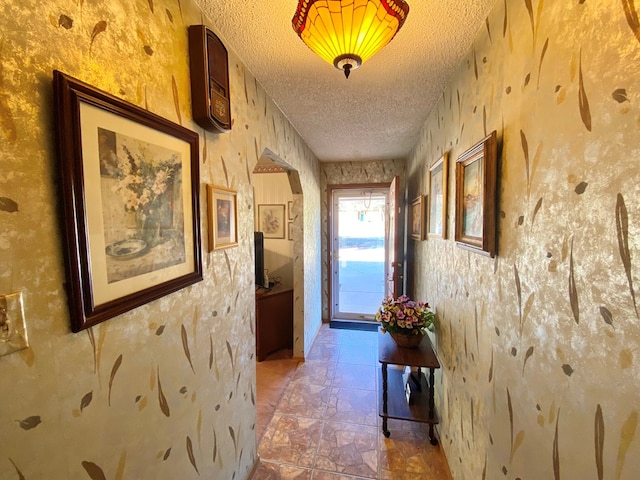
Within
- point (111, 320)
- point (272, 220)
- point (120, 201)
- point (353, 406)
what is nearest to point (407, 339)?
point (353, 406)

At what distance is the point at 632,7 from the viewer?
53cm

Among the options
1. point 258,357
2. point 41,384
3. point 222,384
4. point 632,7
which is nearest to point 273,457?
point 222,384

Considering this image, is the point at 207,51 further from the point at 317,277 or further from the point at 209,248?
the point at 317,277

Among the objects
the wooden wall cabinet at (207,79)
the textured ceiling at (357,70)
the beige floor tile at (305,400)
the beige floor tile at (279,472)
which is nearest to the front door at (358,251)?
the textured ceiling at (357,70)

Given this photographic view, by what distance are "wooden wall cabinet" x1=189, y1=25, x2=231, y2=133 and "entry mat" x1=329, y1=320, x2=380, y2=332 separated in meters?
3.29

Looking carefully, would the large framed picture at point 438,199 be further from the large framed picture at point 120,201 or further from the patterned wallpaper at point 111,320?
the large framed picture at point 120,201

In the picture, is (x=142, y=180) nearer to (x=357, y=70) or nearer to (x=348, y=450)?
(x=357, y=70)

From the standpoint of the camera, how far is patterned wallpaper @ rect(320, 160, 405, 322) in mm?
3689

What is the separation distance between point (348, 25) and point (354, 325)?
143 inches

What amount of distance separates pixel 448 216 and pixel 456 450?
1.34 metres

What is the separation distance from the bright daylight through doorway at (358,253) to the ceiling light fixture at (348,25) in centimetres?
298

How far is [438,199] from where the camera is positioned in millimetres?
1856

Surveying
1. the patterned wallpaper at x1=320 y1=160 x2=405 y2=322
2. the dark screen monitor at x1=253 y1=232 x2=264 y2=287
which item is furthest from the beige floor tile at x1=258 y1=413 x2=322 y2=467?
the patterned wallpaper at x1=320 y1=160 x2=405 y2=322

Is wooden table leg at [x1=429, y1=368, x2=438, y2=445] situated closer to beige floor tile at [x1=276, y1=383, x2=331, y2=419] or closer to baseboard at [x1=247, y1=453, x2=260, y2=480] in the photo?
beige floor tile at [x1=276, y1=383, x2=331, y2=419]
